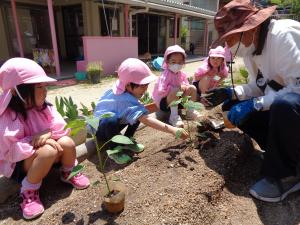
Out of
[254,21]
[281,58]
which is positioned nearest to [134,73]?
[254,21]

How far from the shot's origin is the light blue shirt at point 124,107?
2096mm

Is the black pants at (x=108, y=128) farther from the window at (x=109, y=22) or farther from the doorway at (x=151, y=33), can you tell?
the doorway at (x=151, y=33)

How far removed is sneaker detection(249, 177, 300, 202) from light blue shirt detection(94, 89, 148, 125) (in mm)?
981

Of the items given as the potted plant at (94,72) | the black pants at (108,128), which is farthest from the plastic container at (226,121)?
the potted plant at (94,72)

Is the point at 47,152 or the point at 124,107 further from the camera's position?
the point at 124,107

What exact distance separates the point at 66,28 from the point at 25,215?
1042 cm

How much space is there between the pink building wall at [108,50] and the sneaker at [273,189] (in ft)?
21.9

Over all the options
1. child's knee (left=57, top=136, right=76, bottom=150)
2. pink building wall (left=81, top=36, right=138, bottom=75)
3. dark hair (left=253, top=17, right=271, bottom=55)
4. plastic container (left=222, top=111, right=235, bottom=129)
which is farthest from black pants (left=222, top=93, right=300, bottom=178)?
pink building wall (left=81, top=36, right=138, bottom=75)

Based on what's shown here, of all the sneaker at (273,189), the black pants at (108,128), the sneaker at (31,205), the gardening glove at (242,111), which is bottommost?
the sneaker at (31,205)

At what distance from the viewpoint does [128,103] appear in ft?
7.04

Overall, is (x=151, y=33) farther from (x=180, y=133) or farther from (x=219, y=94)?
(x=180, y=133)

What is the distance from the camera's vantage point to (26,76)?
5.18ft

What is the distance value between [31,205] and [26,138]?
40 centimetres

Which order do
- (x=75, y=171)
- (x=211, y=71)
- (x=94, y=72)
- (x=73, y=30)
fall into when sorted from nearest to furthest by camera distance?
(x=75, y=171) < (x=211, y=71) < (x=94, y=72) < (x=73, y=30)
